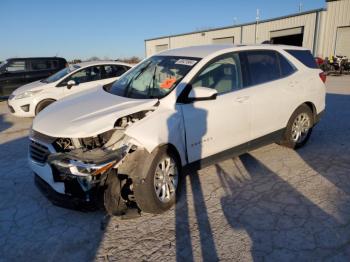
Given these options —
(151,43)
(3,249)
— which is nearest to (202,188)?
(3,249)

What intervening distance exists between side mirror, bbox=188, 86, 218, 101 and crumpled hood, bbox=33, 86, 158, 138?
0.44 metres

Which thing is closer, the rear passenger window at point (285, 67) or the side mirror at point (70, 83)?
the rear passenger window at point (285, 67)

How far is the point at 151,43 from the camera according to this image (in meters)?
35.4

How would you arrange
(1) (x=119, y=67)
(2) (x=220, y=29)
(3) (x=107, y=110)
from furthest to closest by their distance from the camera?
(2) (x=220, y=29), (1) (x=119, y=67), (3) (x=107, y=110)

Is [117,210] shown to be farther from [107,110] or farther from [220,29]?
[220,29]

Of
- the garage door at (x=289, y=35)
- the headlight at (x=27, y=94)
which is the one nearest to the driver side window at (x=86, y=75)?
the headlight at (x=27, y=94)

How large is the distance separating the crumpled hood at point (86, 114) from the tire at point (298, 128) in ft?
8.50

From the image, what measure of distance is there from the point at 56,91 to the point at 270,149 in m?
5.95

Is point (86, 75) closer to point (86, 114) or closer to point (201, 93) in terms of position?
point (86, 114)

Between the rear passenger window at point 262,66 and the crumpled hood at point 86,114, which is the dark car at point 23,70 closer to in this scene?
the crumpled hood at point 86,114

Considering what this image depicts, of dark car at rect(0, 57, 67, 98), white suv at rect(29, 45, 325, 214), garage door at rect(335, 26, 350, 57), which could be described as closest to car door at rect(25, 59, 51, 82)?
dark car at rect(0, 57, 67, 98)

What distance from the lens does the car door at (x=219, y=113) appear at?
11.7ft

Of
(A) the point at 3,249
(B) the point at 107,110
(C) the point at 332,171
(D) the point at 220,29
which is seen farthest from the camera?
(D) the point at 220,29

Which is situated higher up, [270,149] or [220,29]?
[220,29]
